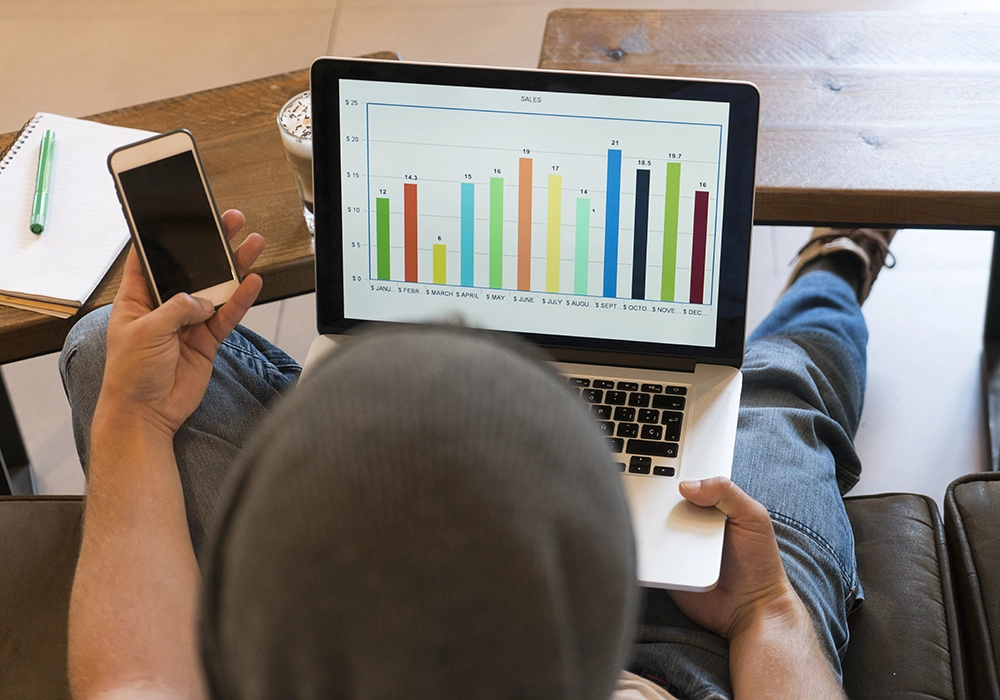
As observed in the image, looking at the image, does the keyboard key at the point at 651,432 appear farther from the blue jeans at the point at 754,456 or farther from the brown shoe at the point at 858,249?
the brown shoe at the point at 858,249

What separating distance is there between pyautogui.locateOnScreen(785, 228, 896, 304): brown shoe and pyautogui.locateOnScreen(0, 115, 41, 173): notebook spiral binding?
3.81 feet

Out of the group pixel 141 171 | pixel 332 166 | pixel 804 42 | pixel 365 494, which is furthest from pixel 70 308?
pixel 804 42

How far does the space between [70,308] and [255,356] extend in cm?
20

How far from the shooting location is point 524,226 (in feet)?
3.07

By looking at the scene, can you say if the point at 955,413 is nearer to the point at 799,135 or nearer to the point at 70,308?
the point at 799,135

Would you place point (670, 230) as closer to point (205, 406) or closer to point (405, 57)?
point (205, 406)

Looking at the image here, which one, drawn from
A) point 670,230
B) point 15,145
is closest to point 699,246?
point 670,230

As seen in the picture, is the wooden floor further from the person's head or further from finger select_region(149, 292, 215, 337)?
the person's head

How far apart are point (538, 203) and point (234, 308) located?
32 cm

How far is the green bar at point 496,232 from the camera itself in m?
0.93

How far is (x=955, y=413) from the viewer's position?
5.36 feet

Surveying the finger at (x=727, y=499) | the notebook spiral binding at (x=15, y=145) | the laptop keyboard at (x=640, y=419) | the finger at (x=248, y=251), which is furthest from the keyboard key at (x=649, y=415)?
the notebook spiral binding at (x=15, y=145)

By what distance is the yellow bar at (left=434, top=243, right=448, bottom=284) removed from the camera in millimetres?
956

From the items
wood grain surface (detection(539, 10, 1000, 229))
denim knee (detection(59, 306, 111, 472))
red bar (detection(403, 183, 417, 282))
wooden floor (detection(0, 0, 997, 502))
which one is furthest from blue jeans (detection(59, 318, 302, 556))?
wooden floor (detection(0, 0, 997, 502))
